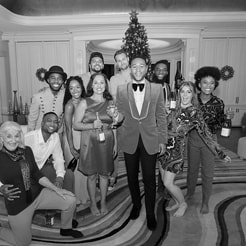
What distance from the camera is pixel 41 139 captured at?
108 inches

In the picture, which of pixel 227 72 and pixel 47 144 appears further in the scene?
pixel 227 72

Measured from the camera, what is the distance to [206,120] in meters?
2.70

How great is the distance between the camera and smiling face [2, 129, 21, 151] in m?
2.13

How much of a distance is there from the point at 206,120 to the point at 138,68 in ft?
3.14

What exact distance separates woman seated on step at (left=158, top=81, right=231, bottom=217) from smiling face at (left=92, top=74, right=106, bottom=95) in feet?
2.72

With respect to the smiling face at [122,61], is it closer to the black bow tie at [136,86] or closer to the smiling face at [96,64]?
the smiling face at [96,64]

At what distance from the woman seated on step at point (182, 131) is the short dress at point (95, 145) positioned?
608mm

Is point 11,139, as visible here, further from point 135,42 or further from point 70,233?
point 135,42

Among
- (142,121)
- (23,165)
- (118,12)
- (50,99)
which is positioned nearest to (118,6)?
(118,12)

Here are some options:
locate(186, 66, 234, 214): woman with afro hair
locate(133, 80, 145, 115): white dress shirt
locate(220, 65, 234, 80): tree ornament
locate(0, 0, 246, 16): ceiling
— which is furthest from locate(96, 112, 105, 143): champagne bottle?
locate(220, 65, 234, 80): tree ornament

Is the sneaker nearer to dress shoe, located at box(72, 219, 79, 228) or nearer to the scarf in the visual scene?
dress shoe, located at box(72, 219, 79, 228)

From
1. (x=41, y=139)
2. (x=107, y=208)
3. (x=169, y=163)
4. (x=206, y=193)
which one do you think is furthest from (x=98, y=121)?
(x=206, y=193)

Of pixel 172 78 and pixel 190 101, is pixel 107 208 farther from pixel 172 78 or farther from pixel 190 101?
pixel 172 78

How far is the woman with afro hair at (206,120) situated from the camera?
2680 mm
